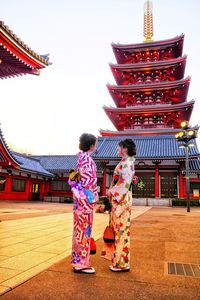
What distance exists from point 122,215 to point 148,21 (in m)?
33.2

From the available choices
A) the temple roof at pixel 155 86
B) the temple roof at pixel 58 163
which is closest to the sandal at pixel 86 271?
the temple roof at pixel 155 86

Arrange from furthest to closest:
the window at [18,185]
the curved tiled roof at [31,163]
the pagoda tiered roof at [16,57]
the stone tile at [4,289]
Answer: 1. the curved tiled roof at [31,163]
2. the window at [18,185]
3. the pagoda tiered roof at [16,57]
4. the stone tile at [4,289]

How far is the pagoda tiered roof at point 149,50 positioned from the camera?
83.2 ft

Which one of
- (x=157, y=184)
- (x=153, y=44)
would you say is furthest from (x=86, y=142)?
(x=153, y=44)

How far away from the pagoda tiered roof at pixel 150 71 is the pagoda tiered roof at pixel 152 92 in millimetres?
1711

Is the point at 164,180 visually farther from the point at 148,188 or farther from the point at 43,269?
the point at 43,269

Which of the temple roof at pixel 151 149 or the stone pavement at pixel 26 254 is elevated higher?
the temple roof at pixel 151 149

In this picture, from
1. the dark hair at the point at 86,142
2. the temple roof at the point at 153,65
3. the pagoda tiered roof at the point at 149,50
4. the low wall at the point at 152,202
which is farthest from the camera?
the pagoda tiered roof at the point at 149,50

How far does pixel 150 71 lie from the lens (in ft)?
84.9

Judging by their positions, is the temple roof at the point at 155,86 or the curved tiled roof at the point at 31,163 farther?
the curved tiled roof at the point at 31,163

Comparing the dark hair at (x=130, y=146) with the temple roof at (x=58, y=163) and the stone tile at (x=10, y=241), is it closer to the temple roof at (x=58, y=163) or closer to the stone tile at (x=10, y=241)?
the stone tile at (x=10, y=241)

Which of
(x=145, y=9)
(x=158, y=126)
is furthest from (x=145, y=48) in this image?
(x=145, y=9)

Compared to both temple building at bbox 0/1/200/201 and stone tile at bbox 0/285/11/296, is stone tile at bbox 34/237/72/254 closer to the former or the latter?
stone tile at bbox 0/285/11/296

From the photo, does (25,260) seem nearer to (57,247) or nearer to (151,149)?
(57,247)
